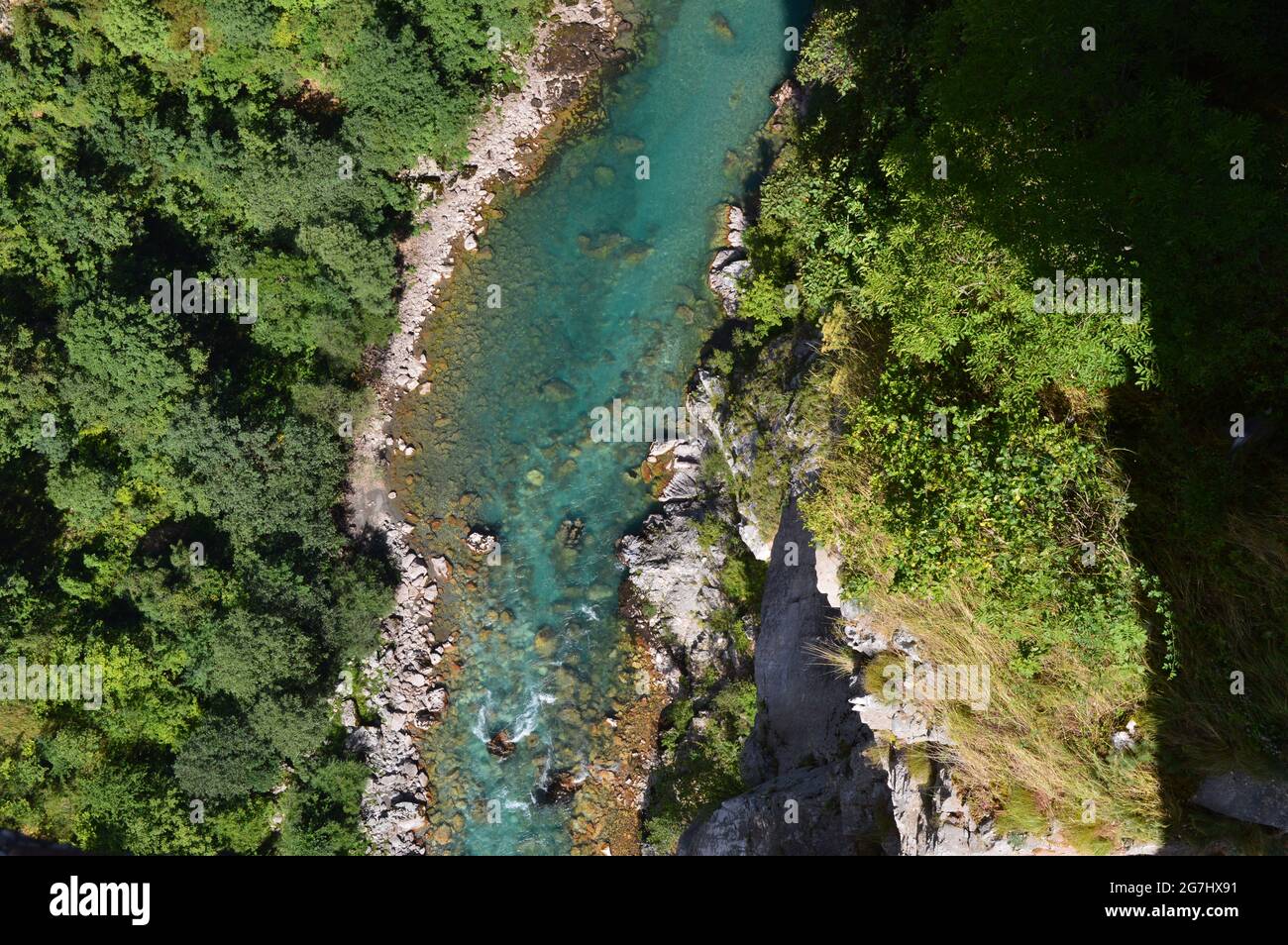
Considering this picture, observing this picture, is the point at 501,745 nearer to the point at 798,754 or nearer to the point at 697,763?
the point at 697,763

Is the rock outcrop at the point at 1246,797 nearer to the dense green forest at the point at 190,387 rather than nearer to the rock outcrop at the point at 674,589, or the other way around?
the rock outcrop at the point at 674,589

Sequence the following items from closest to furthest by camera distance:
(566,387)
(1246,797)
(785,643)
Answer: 1. (1246,797)
2. (785,643)
3. (566,387)

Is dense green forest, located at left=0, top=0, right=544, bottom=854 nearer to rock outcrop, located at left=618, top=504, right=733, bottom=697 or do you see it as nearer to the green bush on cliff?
rock outcrop, located at left=618, top=504, right=733, bottom=697

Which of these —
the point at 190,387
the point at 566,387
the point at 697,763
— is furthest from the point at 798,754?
the point at 190,387

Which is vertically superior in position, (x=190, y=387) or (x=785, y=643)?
(x=190, y=387)

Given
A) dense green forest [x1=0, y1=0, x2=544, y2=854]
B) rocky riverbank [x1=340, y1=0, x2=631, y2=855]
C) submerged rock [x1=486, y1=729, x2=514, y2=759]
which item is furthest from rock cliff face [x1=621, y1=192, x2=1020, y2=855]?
dense green forest [x1=0, y1=0, x2=544, y2=854]

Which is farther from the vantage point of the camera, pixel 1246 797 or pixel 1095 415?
pixel 1095 415

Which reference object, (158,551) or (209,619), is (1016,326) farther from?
(158,551)
